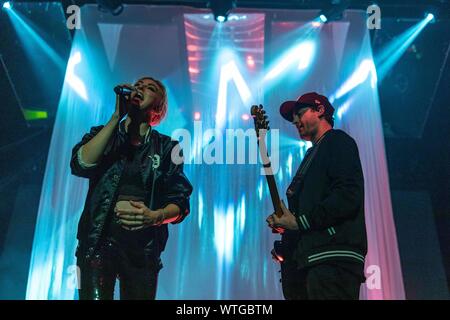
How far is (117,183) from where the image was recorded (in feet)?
6.05

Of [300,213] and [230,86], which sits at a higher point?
[230,86]

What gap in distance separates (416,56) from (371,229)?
2.09 meters

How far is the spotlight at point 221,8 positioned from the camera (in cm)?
439

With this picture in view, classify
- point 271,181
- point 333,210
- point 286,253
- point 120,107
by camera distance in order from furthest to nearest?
point 271,181 < point 286,253 < point 120,107 < point 333,210

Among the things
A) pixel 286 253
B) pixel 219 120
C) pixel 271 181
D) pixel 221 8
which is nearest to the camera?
pixel 286 253

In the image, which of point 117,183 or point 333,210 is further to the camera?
point 117,183

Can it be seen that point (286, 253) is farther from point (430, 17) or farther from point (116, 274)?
point (430, 17)

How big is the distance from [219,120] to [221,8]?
1169mm

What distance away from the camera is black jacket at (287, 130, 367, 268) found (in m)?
1.70

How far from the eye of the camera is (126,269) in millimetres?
1723

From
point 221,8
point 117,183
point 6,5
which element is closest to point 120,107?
point 117,183
